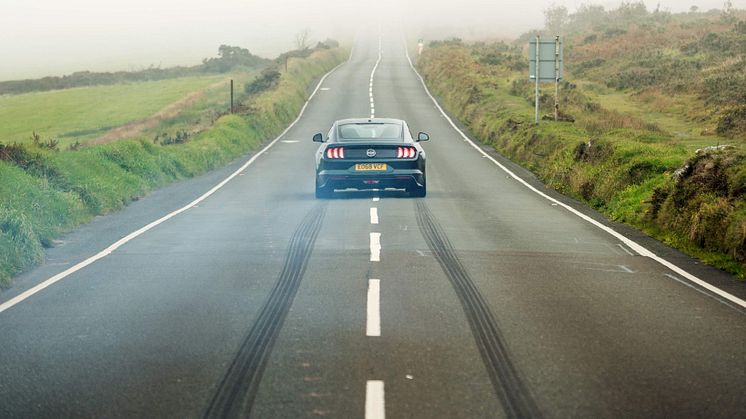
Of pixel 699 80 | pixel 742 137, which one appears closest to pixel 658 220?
pixel 742 137

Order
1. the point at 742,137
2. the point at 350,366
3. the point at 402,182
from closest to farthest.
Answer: the point at 350,366 < the point at 402,182 < the point at 742,137

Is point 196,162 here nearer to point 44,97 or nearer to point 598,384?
point 598,384

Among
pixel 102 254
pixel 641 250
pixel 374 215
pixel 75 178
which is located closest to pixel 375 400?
pixel 102 254

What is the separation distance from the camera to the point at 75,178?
17531 millimetres

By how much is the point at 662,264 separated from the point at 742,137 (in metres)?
16.9

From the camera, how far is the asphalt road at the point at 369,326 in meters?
5.51

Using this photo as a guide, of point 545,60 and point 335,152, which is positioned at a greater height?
point 545,60

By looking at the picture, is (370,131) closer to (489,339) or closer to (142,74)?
(489,339)

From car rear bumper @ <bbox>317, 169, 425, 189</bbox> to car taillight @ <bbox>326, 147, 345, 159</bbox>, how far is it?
0.30m

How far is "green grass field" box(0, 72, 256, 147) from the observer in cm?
5091

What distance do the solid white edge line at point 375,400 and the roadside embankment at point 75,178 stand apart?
5.55 meters

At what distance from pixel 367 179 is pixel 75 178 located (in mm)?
5836

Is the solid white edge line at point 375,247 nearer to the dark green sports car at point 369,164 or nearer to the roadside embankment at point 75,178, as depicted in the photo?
the roadside embankment at point 75,178

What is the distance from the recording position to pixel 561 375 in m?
6.01
